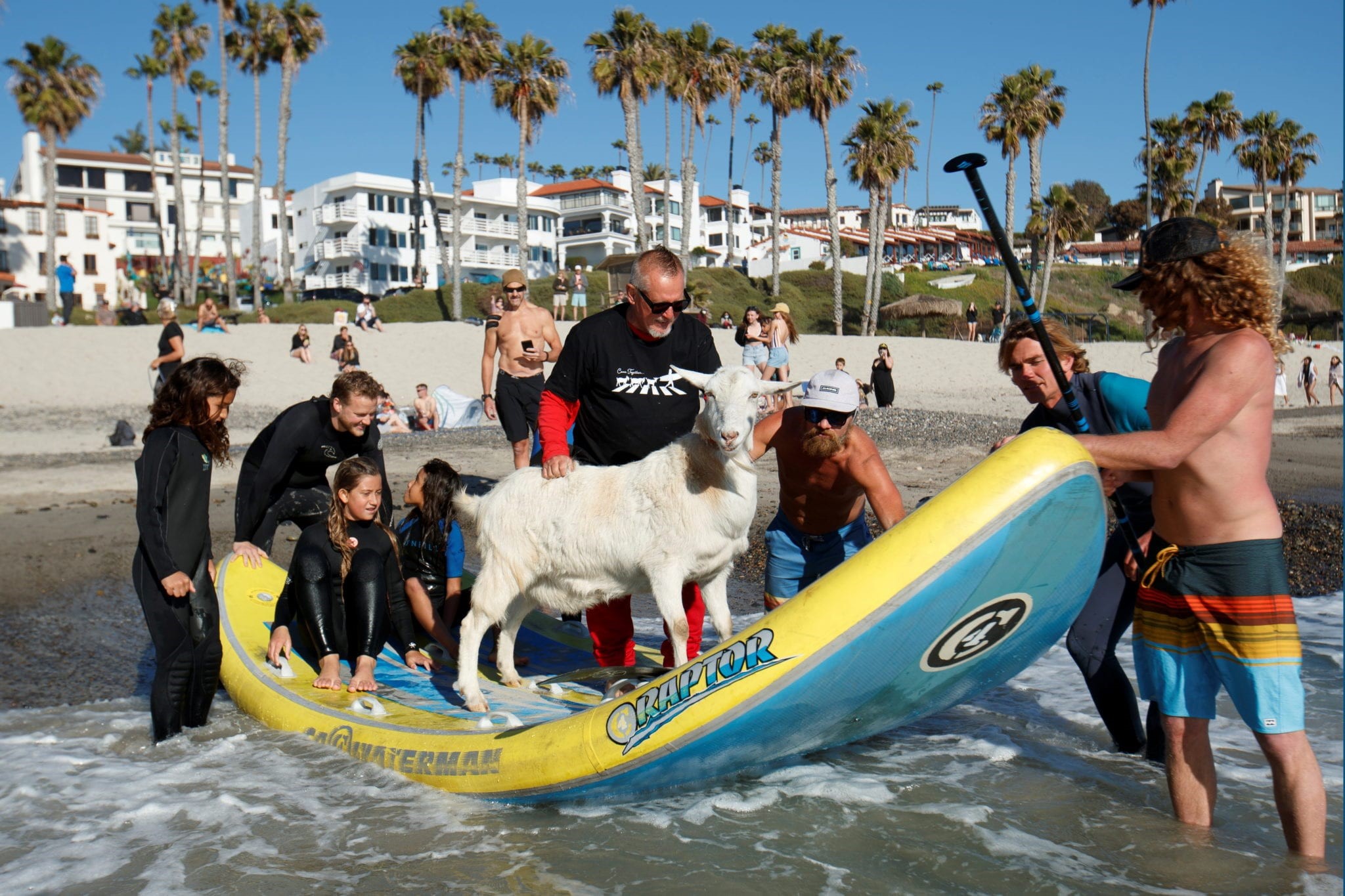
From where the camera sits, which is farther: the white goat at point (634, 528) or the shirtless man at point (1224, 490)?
the white goat at point (634, 528)

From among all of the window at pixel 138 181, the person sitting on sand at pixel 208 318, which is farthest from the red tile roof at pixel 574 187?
the person sitting on sand at pixel 208 318

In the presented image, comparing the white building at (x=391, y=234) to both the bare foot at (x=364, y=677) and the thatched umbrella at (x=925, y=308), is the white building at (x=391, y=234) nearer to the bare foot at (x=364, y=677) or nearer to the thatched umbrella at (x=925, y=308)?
the thatched umbrella at (x=925, y=308)

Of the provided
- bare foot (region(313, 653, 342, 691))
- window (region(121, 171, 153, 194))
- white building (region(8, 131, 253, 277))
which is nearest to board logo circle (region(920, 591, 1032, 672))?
bare foot (region(313, 653, 342, 691))

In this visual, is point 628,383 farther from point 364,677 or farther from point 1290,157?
point 1290,157

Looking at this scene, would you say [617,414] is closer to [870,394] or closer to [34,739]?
[34,739]

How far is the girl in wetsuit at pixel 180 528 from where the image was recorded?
5289 mm

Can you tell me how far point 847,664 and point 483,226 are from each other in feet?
252

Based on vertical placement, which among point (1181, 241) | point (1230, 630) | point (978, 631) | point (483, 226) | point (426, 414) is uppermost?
point (483, 226)

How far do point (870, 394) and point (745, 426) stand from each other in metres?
22.7

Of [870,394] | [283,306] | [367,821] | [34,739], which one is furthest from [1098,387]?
[283,306]

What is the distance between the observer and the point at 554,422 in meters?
5.78

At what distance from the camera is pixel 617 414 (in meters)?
5.89

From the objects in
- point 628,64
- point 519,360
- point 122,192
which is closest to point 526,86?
point 628,64

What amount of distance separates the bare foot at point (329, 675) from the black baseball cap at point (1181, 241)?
466 cm
